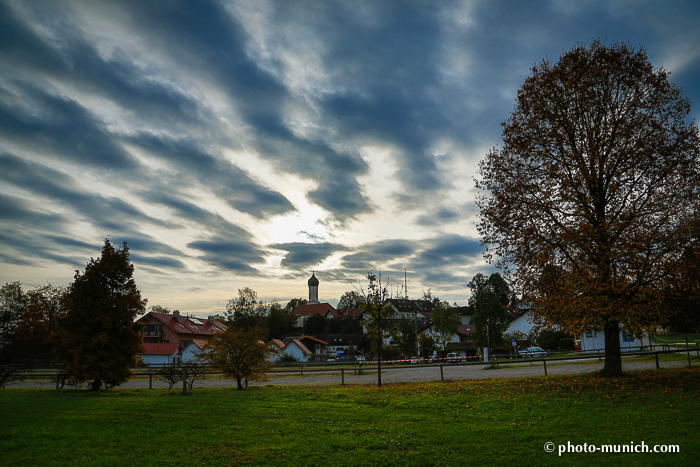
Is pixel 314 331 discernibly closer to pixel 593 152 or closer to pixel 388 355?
pixel 388 355

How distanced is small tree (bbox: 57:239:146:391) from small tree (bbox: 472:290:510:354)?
45652 millimetres

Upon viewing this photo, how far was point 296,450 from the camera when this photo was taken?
26.0 ft

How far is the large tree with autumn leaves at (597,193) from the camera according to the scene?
16062 millimetres

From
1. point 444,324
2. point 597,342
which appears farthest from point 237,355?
point 597,342

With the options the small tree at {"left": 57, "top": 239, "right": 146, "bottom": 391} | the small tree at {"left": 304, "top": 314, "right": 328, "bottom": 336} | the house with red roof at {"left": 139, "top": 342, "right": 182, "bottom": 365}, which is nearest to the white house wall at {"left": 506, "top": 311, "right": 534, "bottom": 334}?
the small tree at {"left": 304, "top": 314, "right": 328, "bottom": 336}

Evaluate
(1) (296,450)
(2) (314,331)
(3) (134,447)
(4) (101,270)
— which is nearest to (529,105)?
(1) (296,450)

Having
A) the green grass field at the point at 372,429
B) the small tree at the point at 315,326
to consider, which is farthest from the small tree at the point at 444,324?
the green grass field at the point at 372,429

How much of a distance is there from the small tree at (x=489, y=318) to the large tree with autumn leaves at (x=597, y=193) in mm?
41290

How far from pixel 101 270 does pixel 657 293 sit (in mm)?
28396

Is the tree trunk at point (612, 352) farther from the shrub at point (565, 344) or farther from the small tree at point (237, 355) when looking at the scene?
the shrub at point (565, 344)

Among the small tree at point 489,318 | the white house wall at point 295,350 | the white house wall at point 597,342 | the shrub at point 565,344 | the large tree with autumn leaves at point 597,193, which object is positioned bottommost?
the white house wall at point 295,350

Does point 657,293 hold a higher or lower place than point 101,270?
lower

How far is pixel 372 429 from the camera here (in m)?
9.77

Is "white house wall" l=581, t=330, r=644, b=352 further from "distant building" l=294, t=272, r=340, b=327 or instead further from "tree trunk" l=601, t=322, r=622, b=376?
"distant building" l=294, t=272, r=340, b=327
